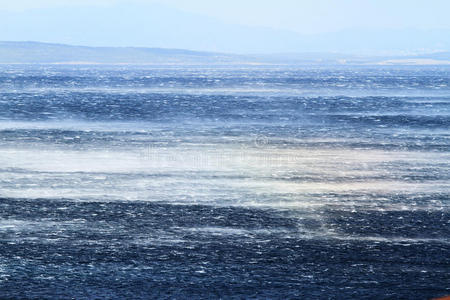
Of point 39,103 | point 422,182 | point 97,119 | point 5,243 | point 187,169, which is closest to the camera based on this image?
point 5,243

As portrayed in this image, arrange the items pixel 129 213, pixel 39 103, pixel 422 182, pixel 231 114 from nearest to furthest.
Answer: pixel 129 213 → pixel 422 182 → pixel 231 114 → pixel 39 103

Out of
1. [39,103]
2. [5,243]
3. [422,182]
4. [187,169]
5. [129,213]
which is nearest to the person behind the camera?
[5,243]

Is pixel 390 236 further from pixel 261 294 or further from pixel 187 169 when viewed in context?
pixel 187 169

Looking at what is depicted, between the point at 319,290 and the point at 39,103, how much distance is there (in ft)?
200

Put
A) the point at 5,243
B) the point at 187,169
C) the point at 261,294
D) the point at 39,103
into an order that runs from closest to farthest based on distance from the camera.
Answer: the point at 261,294 → the point at 5,243 → the point at 187,169 → the point at 39,103

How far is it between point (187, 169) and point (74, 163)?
12.5 feet

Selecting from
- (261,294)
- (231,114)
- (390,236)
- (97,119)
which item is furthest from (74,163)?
(231,114)

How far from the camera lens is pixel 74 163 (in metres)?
29.9

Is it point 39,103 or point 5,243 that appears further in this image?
point 39,103

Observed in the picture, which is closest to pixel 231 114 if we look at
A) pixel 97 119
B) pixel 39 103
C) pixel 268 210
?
pixel 97 119

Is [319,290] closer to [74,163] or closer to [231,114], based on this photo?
[74,163]

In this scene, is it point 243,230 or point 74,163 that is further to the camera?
point 74,163

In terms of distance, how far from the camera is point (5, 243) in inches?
707

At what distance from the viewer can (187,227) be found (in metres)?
19.5
